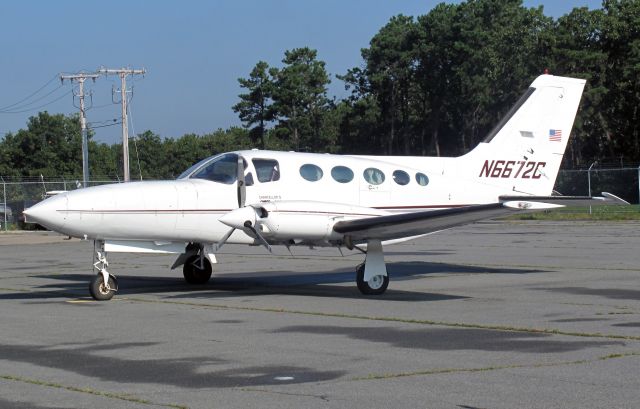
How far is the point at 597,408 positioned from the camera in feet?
24.7

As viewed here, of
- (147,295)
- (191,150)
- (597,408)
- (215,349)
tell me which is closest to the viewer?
(597,408)

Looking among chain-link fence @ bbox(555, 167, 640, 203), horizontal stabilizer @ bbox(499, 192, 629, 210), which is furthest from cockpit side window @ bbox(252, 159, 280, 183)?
chain-link fence @ bbox(555, 167, 640, 203)

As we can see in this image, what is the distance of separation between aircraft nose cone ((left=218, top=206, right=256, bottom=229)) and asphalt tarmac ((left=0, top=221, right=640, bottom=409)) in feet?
4.27

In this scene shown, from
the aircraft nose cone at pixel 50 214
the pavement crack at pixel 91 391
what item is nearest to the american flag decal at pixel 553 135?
the aircraft nose cone at pixel 50 214

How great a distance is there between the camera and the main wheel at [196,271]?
19188mm

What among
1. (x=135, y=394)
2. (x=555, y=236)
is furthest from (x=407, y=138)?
(x=135, y=394)

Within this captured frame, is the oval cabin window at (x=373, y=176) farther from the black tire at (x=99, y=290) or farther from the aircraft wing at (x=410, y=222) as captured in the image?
the black tire at (x=99, y=290)

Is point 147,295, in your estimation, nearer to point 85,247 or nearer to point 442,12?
point 85,247

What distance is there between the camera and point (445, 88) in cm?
7912

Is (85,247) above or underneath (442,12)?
underneath

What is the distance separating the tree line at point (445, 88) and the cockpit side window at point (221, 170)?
55314 mm

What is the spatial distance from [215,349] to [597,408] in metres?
4.70

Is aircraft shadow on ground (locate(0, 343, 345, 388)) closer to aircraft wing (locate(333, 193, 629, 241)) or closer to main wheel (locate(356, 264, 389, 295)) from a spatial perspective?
aircraft wing (locate(333, 193, 629, 241))

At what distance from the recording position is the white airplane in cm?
1574
